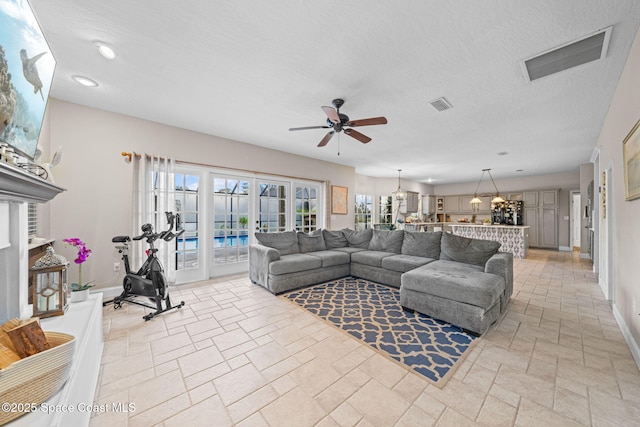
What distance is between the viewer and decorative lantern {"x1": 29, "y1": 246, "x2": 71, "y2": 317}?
1708 millimetres

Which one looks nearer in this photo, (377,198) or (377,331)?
(377,331)

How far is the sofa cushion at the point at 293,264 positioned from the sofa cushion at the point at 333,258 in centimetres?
11

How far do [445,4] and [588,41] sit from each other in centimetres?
142

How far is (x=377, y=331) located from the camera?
2463 mm

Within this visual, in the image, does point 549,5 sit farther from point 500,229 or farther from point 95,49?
point 500,229

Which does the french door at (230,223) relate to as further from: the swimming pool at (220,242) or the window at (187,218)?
the window at (187,218)

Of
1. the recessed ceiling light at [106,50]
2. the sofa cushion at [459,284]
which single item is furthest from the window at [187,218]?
the sofa cushion at [459,284]

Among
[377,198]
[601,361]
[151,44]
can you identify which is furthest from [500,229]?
[151,44]

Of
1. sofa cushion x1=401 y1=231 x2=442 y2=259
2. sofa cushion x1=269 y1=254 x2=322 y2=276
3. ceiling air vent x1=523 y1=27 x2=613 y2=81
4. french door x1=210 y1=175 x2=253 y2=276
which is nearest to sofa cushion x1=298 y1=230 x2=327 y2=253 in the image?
sofa cushion x1=269 y1=254 x2=322 y2=276

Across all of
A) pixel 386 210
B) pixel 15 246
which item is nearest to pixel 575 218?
pixel 386 210

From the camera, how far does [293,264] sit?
375 cm

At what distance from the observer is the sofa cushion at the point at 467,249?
335 cm

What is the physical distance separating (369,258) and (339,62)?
3006 mm

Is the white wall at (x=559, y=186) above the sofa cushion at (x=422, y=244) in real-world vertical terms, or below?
above
